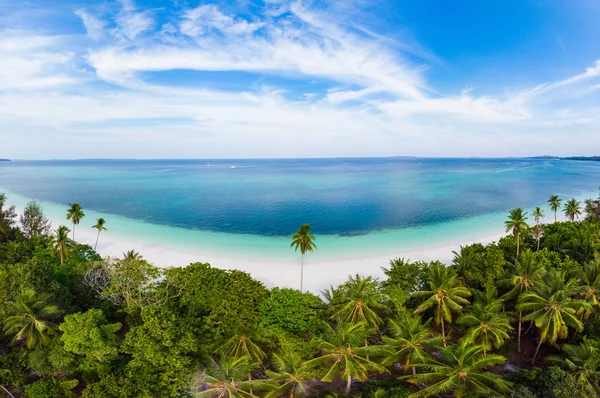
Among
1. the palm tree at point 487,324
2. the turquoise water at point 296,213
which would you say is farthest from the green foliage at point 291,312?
the turquoise water at point 296,213

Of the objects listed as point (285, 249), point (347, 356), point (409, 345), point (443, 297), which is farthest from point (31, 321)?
point (285, 249)

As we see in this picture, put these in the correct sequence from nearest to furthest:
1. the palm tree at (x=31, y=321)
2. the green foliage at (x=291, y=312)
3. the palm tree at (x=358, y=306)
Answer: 1. the palm tree at (x=31, y=321)
2. the green foliage at (x=291, y=312)
3. the palm tree at (x=358, y=306)

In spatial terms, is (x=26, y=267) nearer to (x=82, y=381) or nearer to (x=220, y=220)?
(x=82, y=381)

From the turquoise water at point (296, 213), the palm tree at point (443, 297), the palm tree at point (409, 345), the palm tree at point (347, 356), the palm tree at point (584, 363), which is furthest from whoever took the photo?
the turquoise water at point (296, 213)

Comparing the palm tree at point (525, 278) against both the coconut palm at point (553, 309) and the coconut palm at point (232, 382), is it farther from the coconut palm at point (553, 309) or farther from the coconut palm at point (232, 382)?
the coconut palm at point (232, 382)

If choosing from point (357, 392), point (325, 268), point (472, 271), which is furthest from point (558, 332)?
point (325, 268)
